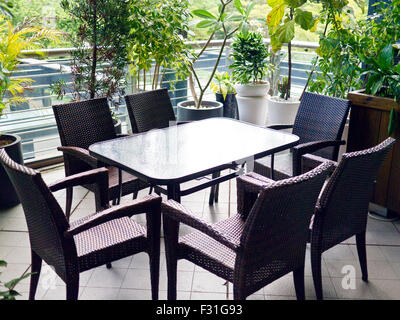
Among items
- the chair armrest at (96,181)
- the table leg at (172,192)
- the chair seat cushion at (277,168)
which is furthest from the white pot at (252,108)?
the chair armrest at (96,181)

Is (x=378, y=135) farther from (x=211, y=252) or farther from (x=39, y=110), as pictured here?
(x=39, y=110)

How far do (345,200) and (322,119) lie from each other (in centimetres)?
121

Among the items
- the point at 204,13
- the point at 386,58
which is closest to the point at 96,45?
the point at 204,13

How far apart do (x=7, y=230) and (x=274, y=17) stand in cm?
316

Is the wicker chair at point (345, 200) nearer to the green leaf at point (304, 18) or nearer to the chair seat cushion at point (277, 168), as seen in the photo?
the chair seat cushion at point (277, 168)

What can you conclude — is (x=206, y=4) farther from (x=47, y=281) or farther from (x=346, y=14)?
(x=47, y=281)

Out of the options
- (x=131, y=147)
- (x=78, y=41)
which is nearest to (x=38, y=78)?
(x=78, y=41)

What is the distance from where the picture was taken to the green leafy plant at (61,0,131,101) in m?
3.68

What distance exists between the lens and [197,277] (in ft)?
8.47

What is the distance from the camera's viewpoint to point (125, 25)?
3.79m

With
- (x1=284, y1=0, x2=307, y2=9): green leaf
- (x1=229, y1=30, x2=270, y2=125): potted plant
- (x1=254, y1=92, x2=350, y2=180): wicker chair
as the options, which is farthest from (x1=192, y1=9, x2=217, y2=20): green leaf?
(x1=254, y1=92, x2=350, y2=180): wicker chair

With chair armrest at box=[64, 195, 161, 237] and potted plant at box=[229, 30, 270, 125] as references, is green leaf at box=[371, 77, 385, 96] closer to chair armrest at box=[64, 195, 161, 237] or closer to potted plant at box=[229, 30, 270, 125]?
chair armrest at box=[64, 195, 161, 237]

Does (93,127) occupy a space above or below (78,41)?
below
